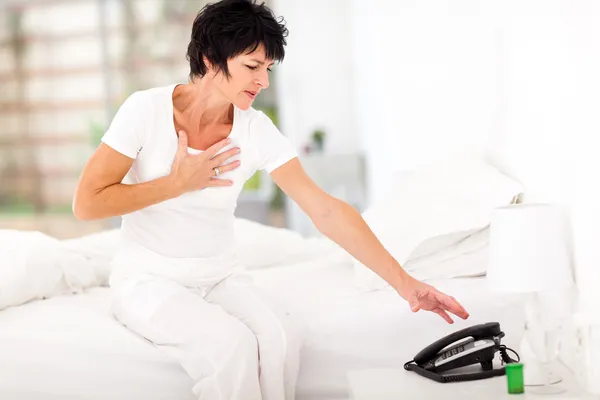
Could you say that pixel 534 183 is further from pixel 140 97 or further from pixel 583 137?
pixel 140 97

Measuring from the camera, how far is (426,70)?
3561 millimetres

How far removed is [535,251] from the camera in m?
1.52

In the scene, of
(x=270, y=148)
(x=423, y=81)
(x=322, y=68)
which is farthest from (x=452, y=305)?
(x=322, y=68)

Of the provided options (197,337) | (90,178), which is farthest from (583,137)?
(90,178)

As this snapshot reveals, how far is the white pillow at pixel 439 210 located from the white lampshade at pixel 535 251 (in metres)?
0.75

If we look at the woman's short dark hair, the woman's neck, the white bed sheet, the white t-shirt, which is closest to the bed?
the white bed sheet

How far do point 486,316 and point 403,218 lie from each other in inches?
19.6

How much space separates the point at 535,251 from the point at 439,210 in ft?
2.96

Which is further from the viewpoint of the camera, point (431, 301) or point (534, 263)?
point (431, 301)

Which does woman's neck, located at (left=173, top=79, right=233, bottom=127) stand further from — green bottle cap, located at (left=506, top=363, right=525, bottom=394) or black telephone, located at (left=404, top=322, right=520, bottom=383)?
green bottle cap, located at (left=506, top=363, right=525, bottom=394)

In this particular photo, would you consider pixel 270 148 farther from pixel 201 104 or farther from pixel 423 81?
pixel 423 81

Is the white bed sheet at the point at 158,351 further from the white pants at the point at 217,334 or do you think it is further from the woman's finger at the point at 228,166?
the woman's finger at the point at 228,166

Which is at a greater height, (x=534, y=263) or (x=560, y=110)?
(x=560, y=110)

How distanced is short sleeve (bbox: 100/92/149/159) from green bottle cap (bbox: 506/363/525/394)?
3.31 feet
